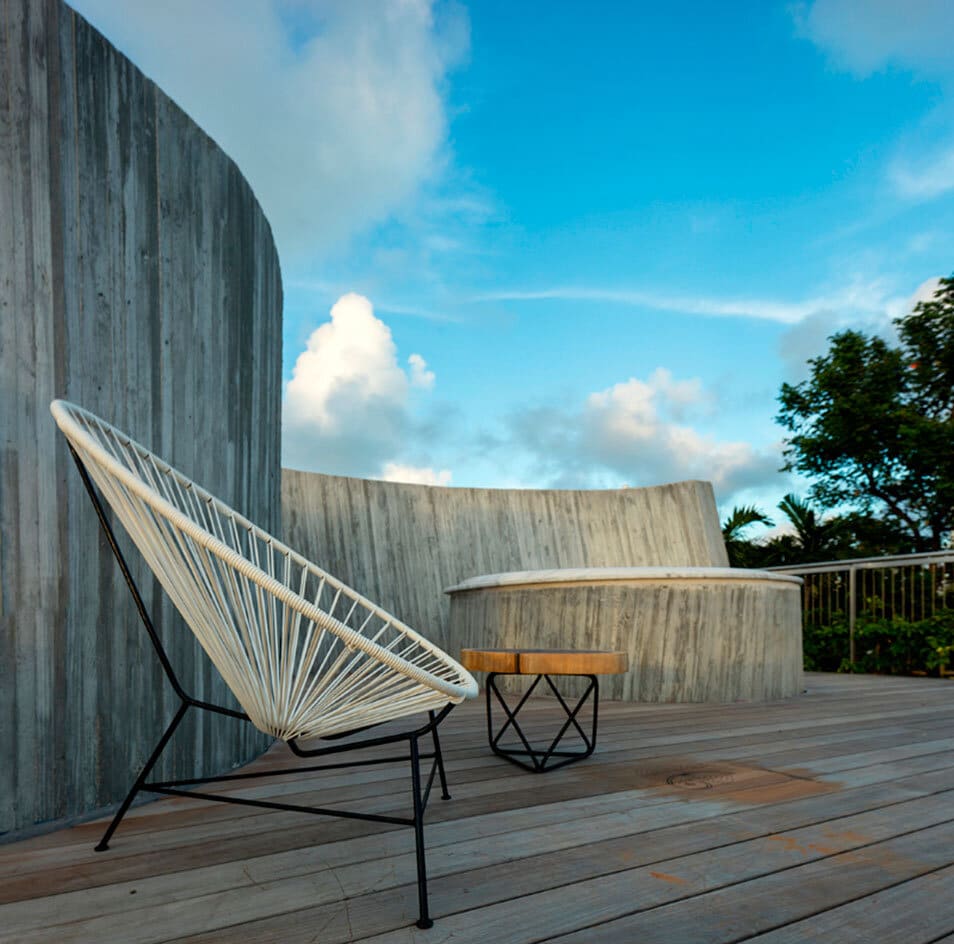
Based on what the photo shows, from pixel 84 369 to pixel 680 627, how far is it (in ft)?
11.3

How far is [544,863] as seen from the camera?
142 centimetres

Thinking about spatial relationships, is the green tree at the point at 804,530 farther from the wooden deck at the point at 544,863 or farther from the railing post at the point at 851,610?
the wooden deck at the point at 544,863

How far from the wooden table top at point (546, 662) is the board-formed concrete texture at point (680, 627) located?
6.16ft

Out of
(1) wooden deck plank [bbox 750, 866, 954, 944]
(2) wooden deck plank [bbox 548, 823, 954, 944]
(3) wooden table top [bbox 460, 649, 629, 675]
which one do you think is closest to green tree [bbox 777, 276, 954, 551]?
(3) wooden table top [bbox 460, 649, 629, 675]

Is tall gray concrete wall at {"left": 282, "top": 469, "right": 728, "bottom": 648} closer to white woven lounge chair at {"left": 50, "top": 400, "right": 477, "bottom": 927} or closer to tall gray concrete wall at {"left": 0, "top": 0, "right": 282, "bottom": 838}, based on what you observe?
tall gray concrete wall at {"left": 0, "top": 0, "right": 282, "bottom": 838}

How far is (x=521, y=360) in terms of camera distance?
27.2 ft

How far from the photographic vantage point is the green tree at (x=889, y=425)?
13.0 meters

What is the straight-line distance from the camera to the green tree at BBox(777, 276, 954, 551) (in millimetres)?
13047

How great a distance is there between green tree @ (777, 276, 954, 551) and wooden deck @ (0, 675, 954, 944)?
12647 mm

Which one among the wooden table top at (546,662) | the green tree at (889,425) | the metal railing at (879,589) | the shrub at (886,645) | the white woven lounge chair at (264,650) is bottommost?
the shrub at (886,645)

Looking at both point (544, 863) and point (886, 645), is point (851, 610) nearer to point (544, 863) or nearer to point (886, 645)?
point (886, 645)

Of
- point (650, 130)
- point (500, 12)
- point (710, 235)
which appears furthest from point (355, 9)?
point (710, 235)

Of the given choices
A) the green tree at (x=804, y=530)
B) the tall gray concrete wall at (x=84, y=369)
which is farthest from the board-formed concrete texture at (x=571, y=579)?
the green tree at (x=804, y=530)

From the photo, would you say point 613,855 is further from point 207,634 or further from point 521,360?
point 521,360
